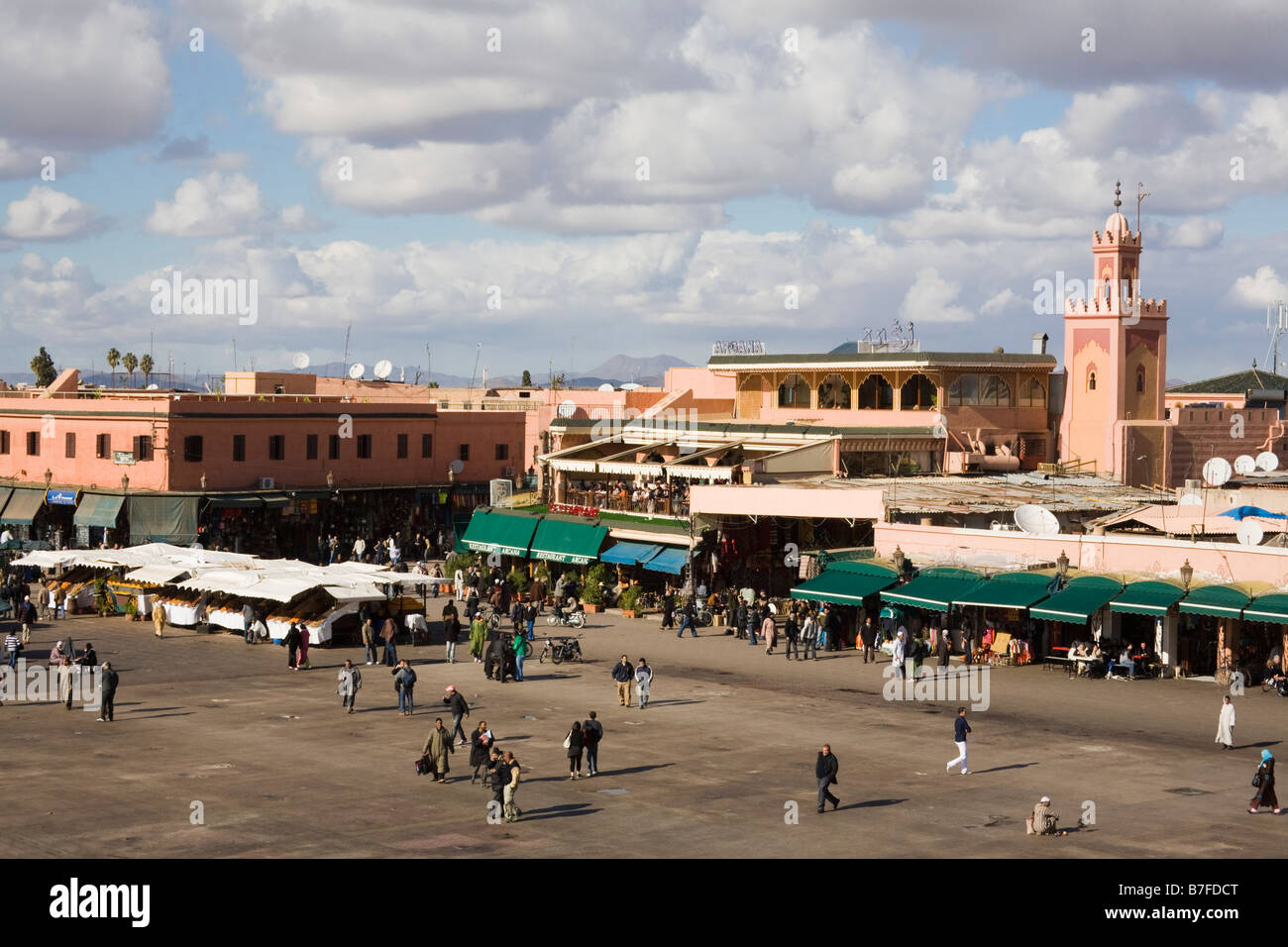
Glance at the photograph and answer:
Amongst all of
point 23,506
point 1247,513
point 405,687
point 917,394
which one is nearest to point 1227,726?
point 1247,513

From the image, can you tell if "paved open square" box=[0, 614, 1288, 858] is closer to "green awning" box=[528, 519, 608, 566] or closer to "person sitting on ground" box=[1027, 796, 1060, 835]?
"person sitting on ground" box=[1027, 796, 1060, 835]

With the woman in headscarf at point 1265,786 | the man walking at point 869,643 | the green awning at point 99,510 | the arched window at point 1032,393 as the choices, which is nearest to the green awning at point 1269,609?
the man walking at point 869,643

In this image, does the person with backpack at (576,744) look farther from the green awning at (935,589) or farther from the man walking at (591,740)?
the green awning at (935,589)

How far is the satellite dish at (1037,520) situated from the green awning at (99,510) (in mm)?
36406

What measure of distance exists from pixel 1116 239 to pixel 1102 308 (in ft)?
8.91

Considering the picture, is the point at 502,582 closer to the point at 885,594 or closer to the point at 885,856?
the point at 885,594

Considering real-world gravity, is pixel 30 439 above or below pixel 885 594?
above

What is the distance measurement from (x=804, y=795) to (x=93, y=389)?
2222 inches

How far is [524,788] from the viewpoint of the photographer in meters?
28.0

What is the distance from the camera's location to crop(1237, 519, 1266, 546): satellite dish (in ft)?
134

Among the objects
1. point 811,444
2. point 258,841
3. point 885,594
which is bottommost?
point 258,841

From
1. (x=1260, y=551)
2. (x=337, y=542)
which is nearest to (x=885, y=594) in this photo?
(x=1260, y=551)

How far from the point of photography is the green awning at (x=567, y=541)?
56.5 metres
